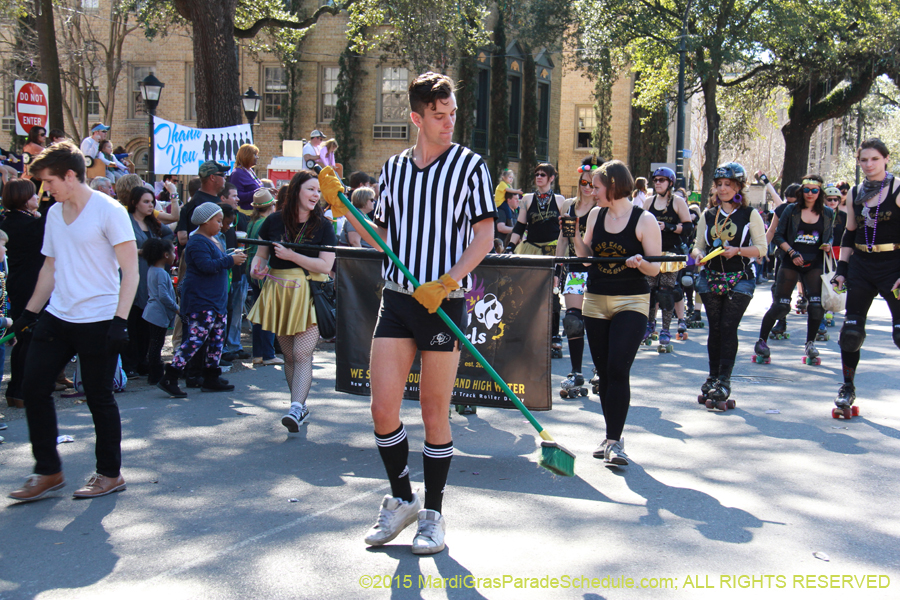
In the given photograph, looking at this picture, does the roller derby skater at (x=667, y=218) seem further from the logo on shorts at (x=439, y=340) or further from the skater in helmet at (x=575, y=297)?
the logo on shorts at (x=439, y=340)

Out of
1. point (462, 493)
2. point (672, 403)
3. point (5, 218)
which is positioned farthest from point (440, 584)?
point (5, 218)

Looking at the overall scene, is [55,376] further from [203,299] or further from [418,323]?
[203,299]

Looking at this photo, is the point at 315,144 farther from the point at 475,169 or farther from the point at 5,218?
the point at 475,169

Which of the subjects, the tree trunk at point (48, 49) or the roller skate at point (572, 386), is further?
the tree trunk at point (48, 49)

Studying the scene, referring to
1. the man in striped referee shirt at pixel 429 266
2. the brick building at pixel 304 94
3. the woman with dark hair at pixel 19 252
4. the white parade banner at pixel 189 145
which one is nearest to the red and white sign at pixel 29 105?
the white parade banner at pixel 189 145

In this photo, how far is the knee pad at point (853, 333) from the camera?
6.78m

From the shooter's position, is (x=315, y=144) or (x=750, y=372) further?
(x=315, y=144)

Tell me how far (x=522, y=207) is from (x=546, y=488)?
5.05 meters

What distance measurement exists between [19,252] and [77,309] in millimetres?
3043

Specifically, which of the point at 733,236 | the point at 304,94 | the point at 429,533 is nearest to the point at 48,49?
the point at 304,94

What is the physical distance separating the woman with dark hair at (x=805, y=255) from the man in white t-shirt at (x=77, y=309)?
7.12m

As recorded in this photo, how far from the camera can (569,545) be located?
4.06m

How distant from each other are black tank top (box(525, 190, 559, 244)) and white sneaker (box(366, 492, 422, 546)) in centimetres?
573

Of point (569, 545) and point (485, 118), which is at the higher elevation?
point (485, 118)
